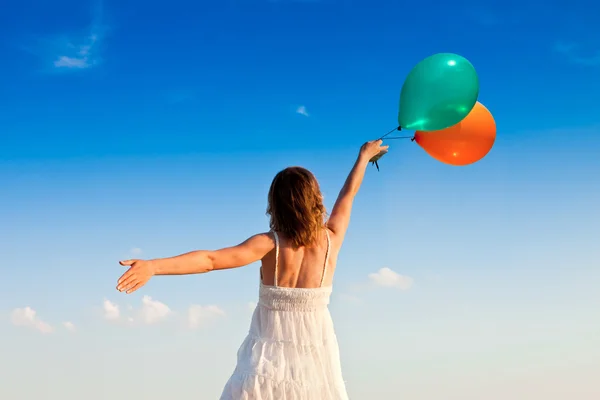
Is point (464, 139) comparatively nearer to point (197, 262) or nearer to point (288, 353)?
point (288, 353)

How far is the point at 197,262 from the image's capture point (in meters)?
3.83

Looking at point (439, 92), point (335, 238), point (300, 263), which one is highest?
point (439, 92)

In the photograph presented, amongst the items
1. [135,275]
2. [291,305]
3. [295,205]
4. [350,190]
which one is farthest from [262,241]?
[350,190]

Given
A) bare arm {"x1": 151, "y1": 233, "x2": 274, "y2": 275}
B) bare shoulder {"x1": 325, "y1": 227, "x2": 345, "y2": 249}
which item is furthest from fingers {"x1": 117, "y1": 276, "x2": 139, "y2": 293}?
bare shoulder {"x1": 325, "y1": 227, "x2": 345, "y2": 249}

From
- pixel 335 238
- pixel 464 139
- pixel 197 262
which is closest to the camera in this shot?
pixel 197 262

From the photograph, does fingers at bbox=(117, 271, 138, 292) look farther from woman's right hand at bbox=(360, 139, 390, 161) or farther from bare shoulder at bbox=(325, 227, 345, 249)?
woman's right hand at bbox=(360, 139, 390, 161)

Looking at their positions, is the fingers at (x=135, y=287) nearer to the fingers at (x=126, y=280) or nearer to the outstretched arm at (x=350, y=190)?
the fingers at (x=126, y=280)

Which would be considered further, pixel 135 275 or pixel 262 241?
pixel 262 241

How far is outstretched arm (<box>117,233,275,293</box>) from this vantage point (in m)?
3.58

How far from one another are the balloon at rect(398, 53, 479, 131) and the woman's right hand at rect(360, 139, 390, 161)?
2.18ft

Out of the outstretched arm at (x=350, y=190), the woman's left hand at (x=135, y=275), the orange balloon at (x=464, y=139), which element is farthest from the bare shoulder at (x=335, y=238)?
the orange balloon at (x=464, y=139)

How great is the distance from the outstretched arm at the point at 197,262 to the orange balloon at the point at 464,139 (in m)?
2.43

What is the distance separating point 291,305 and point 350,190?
1.03 meters

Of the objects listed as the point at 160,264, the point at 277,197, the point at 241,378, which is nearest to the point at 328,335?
the point at 241,378
